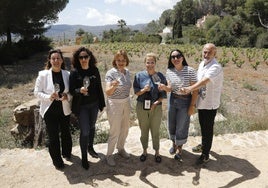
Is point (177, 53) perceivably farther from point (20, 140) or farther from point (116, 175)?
point (20, 140)

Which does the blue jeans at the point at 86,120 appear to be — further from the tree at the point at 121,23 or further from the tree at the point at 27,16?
the tree at the point at 121,23

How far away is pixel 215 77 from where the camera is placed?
13.3 feet

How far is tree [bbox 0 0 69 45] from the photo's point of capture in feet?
64.3

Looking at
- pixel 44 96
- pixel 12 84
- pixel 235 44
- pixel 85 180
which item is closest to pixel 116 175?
pixel 85 180

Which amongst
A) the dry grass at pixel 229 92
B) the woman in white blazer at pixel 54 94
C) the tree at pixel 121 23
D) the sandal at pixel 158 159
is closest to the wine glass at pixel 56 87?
the woman in white blazer at pixel 54 94

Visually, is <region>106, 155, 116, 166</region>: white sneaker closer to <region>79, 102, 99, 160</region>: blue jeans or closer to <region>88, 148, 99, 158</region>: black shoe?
<region>88, 148, 99, 158</region>: black shoe

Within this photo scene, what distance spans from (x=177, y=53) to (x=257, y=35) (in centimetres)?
3349

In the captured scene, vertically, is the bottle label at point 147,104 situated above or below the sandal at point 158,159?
above

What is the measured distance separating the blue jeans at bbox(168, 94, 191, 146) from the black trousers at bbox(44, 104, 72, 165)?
1446 millimetres

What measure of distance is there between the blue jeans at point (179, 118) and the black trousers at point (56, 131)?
1.45 m

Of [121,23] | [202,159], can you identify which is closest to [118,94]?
[202,159]

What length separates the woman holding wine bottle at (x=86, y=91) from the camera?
406 cm

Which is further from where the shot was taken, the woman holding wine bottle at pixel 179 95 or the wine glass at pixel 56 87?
the woman holding wine bottle at pixel 179 95

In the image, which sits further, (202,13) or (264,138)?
(202,13)
